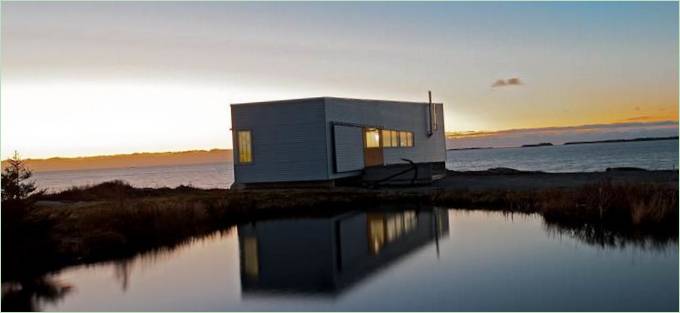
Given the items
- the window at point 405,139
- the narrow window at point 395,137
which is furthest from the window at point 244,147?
the window at point 405,139

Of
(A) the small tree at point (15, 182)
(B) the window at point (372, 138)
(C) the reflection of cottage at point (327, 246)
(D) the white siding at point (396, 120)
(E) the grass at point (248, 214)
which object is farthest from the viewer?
(B) the window at point (372, 138)

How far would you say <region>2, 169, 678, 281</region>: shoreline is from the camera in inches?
455

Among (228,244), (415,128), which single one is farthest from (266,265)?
(415,128)

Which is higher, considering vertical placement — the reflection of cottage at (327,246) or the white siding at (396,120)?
the white siding at (396,120)

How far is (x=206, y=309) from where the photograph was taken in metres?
8.23

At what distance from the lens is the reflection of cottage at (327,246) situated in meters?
9.90

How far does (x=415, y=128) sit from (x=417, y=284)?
22368 mm

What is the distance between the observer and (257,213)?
1858cm

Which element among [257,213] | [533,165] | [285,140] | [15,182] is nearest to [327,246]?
[257,213]

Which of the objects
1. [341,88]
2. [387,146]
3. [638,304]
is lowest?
[638,304]

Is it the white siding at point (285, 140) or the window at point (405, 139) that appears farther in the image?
the window at point (405, 139)

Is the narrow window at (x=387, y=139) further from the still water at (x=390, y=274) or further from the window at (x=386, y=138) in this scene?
the still water at (x=390, y=274)

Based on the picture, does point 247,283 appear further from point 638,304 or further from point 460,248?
point 638,304

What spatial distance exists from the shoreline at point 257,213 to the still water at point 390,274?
32.4 inches
